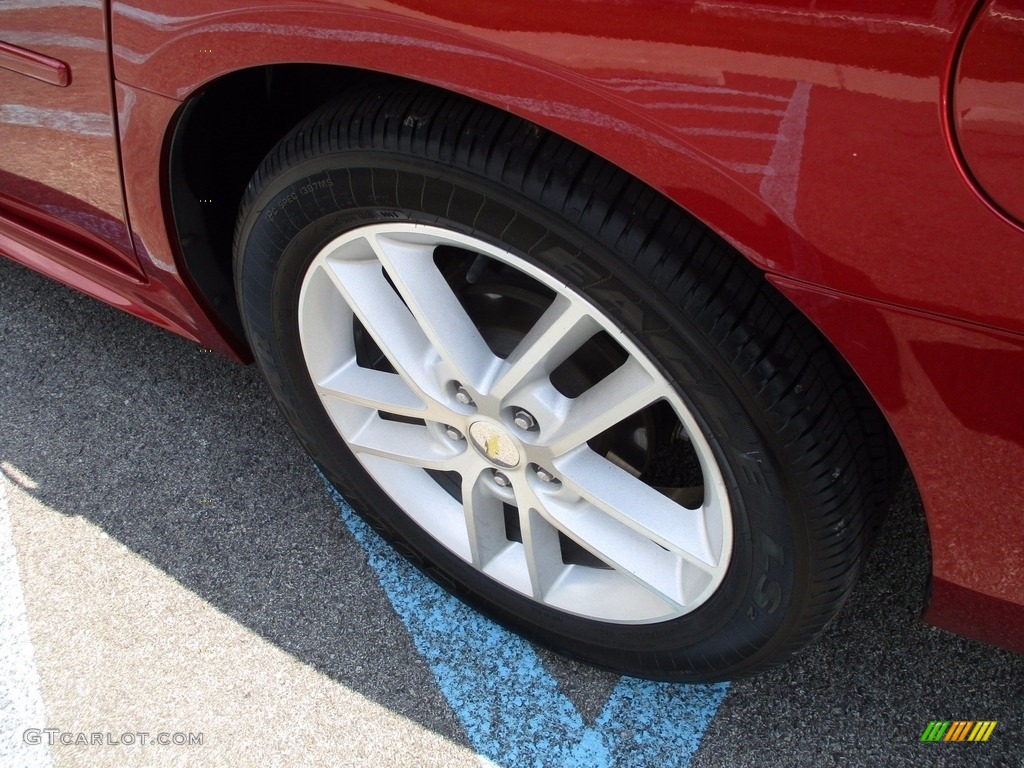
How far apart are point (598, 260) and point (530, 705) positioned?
873mm

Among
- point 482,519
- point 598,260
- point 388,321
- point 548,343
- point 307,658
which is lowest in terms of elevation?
point 307,658

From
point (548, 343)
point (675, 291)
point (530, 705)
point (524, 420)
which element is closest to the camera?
point (675, 291)

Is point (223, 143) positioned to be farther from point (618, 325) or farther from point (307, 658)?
point (307, 658)

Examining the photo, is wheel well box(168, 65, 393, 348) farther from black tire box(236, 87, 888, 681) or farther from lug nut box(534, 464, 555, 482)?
lug nut box(534, 464, 555, 482)

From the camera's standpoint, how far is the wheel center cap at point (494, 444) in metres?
1.40

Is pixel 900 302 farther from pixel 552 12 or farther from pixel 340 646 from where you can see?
pixel 340 646

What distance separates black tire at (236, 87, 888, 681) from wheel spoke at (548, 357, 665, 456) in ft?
0.22

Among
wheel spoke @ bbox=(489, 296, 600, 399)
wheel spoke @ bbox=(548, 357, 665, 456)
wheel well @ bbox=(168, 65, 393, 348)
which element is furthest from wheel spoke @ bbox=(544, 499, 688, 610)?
wheel well @ bbox=(168, 65, 393, 348)

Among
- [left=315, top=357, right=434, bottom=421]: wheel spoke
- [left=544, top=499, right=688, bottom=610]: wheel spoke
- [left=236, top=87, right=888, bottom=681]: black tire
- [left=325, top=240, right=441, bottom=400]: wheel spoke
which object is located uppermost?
[left=236, top=87, right=888, bottom=681]: black tire

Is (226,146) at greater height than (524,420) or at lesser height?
greater

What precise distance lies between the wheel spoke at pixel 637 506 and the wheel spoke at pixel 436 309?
19 centimetres

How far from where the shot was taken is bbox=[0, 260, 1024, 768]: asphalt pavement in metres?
1.53

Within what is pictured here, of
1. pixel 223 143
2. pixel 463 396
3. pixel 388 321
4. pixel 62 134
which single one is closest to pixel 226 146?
pixel 223 143

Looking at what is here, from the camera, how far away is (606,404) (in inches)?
50.0
